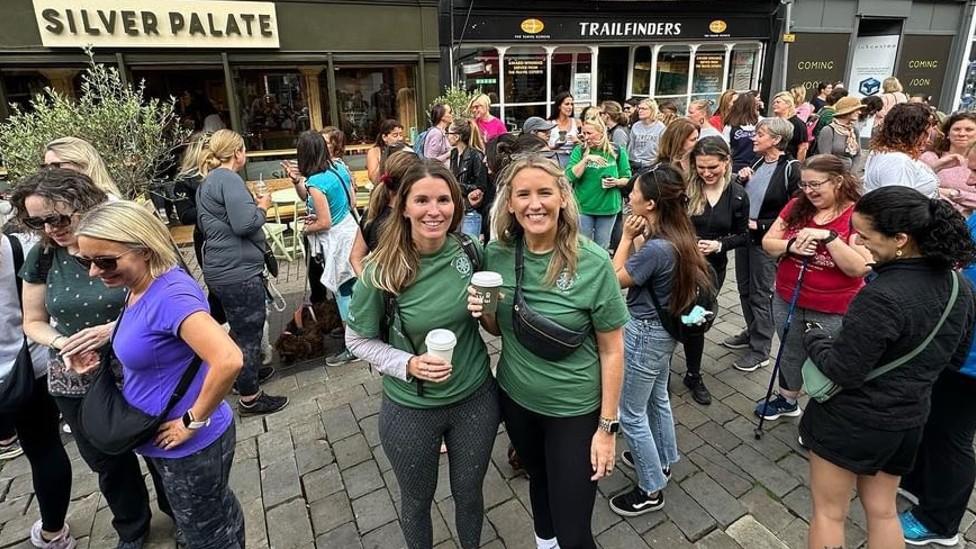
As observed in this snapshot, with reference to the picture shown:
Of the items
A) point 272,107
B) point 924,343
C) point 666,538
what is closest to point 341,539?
point 666,538

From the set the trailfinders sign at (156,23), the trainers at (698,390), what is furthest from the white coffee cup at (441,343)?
the trailfinders sign at (156,23)

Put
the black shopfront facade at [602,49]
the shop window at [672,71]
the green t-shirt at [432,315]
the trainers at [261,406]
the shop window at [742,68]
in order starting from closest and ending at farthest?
the green t-shirt at [432,315], the trainers at [261,406], the black shopfront facade at [602,49], the shop window at [672,71], the shop window at [742,68]

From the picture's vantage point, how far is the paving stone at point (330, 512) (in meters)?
2.89

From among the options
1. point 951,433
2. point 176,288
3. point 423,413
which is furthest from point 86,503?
point 951,433

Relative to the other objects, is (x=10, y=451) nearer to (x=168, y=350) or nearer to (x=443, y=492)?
(x=168, y=350)

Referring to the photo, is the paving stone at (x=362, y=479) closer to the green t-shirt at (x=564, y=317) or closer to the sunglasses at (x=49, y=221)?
the green t-shirt at (x=564, y=317)

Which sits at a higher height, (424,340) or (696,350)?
(424,340)

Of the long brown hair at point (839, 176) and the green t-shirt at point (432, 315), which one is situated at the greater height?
the long brown hair at point (839, 176)

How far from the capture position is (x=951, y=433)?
2.44 m

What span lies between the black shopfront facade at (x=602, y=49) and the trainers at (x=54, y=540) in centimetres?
1019

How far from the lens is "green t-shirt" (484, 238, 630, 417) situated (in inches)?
78.9

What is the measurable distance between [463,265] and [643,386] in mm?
1210

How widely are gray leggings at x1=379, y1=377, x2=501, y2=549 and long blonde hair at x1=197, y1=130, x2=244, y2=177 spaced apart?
228 centimetres

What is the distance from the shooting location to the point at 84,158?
289 cm
